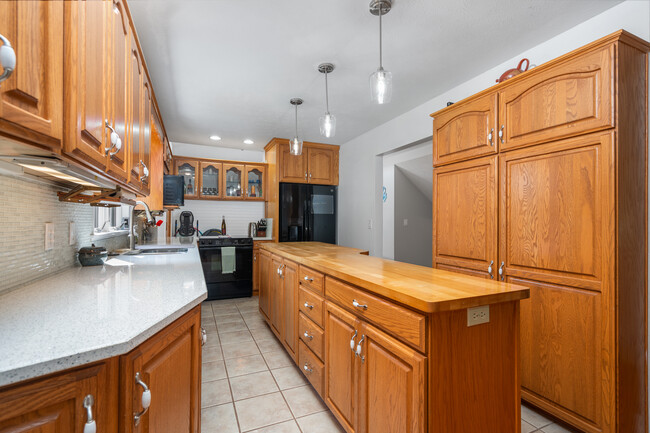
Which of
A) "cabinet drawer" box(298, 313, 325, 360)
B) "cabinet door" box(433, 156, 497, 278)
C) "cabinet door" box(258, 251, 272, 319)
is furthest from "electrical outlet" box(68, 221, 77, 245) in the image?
"cabinet door" box(433, 156, 497, 278)

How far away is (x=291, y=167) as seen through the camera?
464cm

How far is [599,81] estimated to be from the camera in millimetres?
1514

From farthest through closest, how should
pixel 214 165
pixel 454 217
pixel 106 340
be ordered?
pixel 214 165 < pixel 454 217 < pixel 106 340

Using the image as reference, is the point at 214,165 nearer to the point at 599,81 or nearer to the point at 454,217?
the point at 454,217

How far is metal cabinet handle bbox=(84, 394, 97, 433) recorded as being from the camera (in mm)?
658

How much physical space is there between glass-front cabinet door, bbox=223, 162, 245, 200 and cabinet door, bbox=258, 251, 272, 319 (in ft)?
6.17

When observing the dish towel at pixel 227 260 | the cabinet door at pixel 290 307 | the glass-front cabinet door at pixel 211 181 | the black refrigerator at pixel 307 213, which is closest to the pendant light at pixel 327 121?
the cabinet door at pixel 290 307

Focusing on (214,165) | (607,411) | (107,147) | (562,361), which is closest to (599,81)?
(562,361)

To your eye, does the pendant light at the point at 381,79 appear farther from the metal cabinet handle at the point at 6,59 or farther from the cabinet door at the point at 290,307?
the metal cabinet handle at the point at 6,59

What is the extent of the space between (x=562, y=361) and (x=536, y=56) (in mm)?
2032

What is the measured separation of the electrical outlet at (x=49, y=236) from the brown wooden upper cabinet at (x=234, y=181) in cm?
344

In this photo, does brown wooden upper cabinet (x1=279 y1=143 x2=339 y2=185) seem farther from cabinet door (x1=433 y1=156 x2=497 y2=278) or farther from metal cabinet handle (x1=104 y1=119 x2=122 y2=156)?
metal cabinet handle (x1=104 y1=119 x2=122 y2=156)

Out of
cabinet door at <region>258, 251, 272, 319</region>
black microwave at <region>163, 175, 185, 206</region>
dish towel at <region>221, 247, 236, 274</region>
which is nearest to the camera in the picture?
cabinet door at <region>258, 251, 272, 319</region>

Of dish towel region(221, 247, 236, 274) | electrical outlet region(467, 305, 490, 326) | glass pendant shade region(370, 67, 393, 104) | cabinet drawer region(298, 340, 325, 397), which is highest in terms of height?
glass pendant shade region(370, 67, 393, 104)
